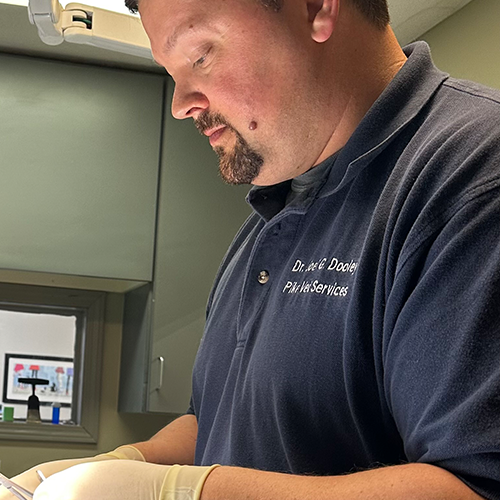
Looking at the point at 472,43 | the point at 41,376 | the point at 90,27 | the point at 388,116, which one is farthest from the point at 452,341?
the point at 41,376

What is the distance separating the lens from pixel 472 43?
2406mm

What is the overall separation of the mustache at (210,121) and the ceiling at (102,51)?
1453 mm

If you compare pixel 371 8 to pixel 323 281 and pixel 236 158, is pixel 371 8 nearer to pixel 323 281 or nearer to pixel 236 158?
pixel 236 158

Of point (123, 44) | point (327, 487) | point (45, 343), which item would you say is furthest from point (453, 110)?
point (45, 343)

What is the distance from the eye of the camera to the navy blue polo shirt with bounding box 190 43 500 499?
2.26 ft

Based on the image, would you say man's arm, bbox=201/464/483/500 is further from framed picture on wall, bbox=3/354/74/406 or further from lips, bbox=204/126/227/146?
framed picture on wall, bbox=3/354/74/406

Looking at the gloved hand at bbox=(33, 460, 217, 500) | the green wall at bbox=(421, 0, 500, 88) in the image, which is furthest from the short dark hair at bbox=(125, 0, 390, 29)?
the green wall at bbox=(421, 0, 500, 88)

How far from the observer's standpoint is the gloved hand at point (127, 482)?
2.58 feet

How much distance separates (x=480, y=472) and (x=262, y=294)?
43 centimetres

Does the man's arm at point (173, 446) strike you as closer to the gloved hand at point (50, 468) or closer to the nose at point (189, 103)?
Answer: the gloved hand at point (50, 468)

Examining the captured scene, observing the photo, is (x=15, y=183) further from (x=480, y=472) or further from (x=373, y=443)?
(x=480, y=472)

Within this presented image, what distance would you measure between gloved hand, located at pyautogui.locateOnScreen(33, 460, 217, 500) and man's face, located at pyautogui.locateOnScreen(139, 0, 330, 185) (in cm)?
45

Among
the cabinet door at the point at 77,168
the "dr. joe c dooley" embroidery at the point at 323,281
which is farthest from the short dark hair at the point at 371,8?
the cabinet door at the point at 77,168

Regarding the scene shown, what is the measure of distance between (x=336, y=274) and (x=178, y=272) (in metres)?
1.91
